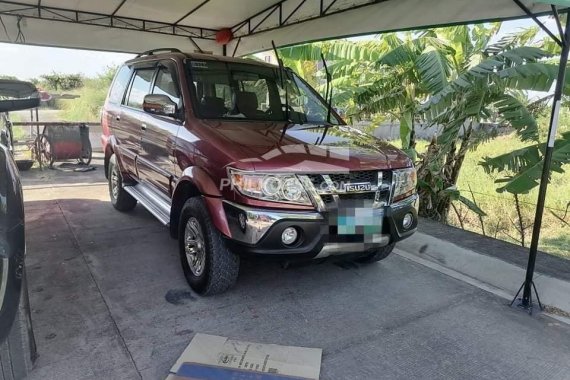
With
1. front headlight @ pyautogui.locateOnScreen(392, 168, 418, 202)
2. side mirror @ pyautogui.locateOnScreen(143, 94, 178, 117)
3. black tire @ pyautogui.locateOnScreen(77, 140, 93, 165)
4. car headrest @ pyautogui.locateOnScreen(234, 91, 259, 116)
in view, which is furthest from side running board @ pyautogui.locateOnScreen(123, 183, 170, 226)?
black tire @ pyautogui.locateOnScreen(77, 140, 93, 165)

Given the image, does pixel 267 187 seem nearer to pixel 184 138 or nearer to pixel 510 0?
pixel 184 138

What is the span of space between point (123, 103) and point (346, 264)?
3281 millimetres

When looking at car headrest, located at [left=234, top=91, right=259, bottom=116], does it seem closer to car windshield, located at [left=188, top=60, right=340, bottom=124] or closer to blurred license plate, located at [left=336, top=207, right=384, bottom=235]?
car windshield, located at [left=188, top=60, right=340, bottom=124]

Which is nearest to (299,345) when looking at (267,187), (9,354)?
(267,187)

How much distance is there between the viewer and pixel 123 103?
502 centimetres

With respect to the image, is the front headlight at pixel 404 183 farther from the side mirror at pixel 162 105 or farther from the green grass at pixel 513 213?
the green grass at pixel 513 213

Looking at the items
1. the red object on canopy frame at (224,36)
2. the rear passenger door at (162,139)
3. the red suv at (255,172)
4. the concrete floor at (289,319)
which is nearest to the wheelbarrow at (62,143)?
the red object on canopy frame at (224,36)

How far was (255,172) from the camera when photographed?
2.70m

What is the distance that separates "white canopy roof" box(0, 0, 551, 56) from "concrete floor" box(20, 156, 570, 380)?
2.79m

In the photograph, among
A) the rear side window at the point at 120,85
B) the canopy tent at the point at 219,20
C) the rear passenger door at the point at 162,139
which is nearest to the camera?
the rear passenger door at the point at 162,139

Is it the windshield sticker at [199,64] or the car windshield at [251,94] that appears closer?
the car windshield at [251,94]

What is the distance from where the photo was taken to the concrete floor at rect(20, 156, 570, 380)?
8.31ft

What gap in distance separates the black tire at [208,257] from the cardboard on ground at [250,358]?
19.1 inches

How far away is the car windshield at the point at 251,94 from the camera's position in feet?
12.1
